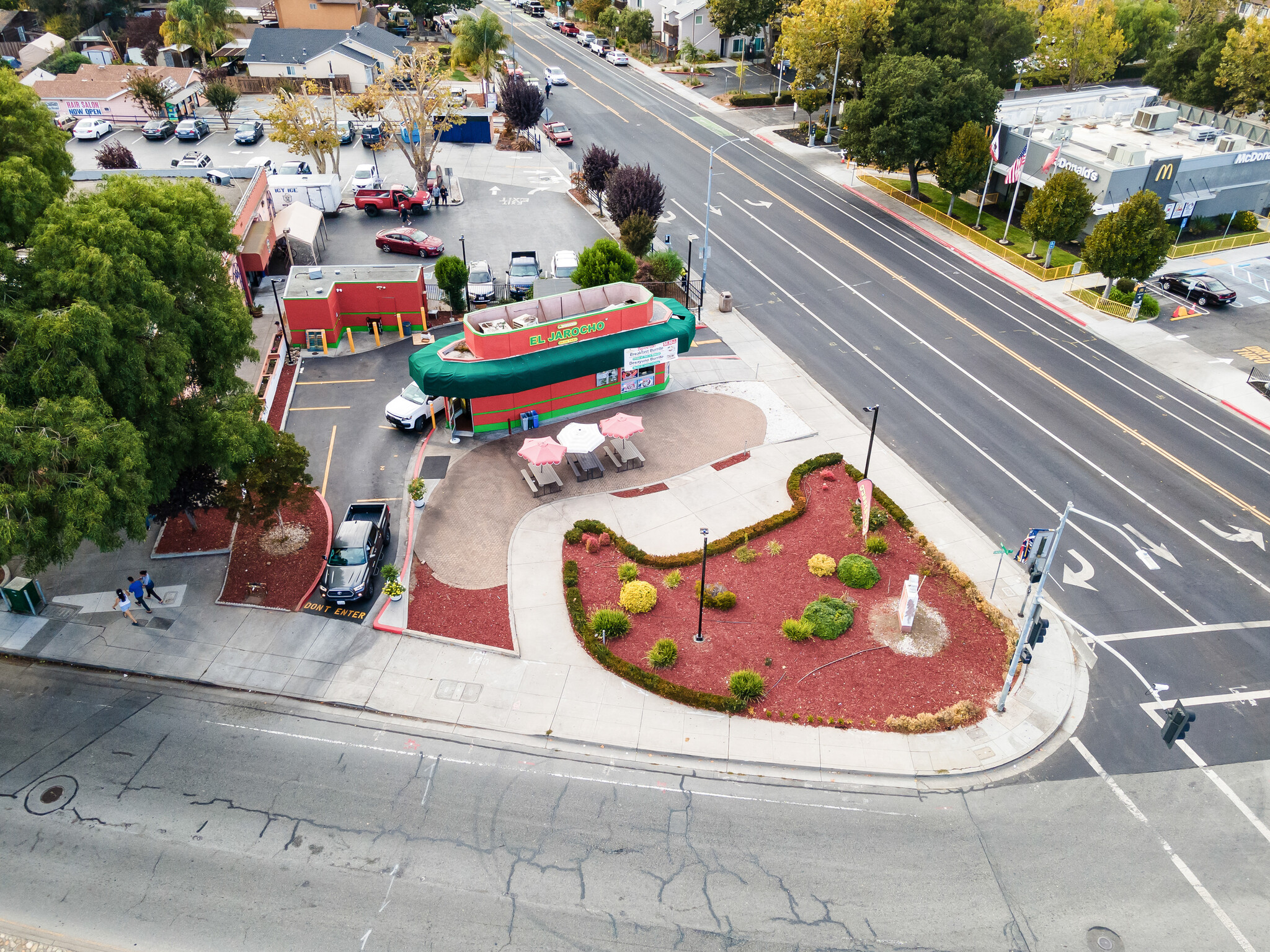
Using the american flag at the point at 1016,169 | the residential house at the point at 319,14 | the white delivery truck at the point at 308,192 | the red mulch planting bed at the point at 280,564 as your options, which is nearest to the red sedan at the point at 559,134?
the white delivery truck at the point at 308,192

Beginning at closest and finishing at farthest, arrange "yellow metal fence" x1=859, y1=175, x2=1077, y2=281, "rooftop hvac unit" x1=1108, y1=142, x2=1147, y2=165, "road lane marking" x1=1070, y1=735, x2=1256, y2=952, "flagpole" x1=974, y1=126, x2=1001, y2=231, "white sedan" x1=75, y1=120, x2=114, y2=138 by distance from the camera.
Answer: "road lane marking" x1=1070, y1=735, x2=1256, y2=952 → "yellow metal fence" x1=859, y1=175, x2=1077, y2=281 → "rooftop hvac unit" x1=1108, y1=142, x2=1147, y2=165 → "flagpole" x1=974, y1=126, x2=1001, y2=231 → "white sedan" x1=75, y1=120, x2=114, y2=138

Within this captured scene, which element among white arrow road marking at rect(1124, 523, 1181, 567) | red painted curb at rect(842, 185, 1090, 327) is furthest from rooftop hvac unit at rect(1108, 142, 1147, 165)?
white arrow road marking at rect(1124, 523, 1181, 567)

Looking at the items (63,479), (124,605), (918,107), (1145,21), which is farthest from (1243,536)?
(1145,21)

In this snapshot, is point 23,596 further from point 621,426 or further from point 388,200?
point 388,200

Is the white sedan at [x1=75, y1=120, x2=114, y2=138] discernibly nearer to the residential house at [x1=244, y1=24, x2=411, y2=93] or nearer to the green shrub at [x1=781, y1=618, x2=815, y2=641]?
the residential house at [x1=244, y1=24, x2=411, y2=93]

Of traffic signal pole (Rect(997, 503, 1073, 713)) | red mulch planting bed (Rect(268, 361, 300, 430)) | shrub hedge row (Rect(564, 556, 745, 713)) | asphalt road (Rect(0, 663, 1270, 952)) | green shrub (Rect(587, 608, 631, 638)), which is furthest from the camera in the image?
red mulch planting bed (Rect(268, 361, 300, 430))

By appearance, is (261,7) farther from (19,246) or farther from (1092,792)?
(1092,792)
